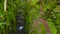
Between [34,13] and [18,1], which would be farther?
[18,1]

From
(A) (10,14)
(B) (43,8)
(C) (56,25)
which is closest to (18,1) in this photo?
(A) (10,14)

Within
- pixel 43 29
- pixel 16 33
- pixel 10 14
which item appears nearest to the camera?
pixel 43 29

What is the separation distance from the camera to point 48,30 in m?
0.95

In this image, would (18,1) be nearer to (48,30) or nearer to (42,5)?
(42,5)

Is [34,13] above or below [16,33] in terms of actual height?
above

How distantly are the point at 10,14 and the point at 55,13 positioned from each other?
339 mm

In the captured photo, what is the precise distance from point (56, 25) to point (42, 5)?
20 cm

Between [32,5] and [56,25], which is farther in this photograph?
[56,25]

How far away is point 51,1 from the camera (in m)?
1.09

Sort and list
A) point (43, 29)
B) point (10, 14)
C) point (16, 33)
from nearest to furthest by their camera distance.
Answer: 1. point (43, 29)
2. point (10, 14)
3. point (16, 33)

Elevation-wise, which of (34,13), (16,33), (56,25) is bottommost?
(16,33)

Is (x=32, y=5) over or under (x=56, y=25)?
over

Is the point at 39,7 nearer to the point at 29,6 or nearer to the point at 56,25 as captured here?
the point at 29,6

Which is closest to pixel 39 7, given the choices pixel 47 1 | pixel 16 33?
pixel 47 1
